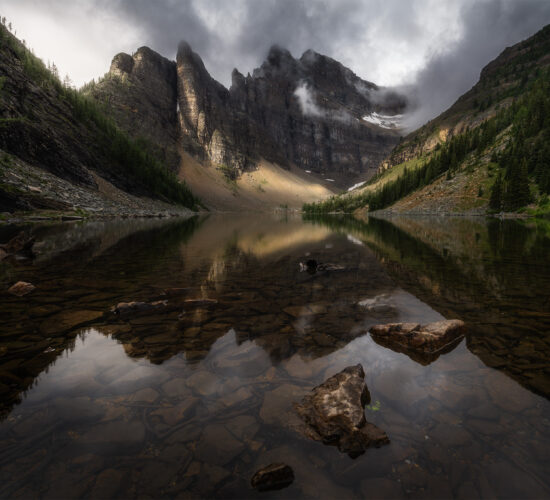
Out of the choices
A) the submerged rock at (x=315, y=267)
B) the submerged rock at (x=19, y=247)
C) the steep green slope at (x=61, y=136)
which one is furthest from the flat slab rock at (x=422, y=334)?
the steep green slope at (x=61, y=136)

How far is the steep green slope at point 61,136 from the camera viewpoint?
59344mm

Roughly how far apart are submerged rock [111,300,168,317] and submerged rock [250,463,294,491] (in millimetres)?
6321

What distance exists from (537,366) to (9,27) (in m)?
179

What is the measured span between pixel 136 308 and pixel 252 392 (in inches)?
211

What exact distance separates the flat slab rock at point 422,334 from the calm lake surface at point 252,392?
286 millimetres

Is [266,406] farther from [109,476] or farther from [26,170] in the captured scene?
[26,170]

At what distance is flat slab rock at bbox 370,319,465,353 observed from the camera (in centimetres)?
640

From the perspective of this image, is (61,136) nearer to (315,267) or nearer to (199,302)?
(315,267)

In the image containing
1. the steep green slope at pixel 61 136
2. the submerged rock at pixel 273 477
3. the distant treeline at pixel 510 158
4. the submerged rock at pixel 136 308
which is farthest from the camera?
the distant treeline at pixel 510 158

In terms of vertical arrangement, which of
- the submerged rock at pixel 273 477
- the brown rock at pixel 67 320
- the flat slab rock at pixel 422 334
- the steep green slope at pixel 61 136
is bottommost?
the brown rock at pixel 67 320

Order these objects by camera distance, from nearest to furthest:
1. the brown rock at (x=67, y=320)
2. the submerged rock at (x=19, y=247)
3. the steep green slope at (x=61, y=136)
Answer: the brown rock at (x=67, y=320) → the submerged rock at (x=19, y=247) → the steep green slope at (x=61, y=136)

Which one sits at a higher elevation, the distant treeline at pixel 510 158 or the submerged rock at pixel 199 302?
the distant treeline at pixel 510 158

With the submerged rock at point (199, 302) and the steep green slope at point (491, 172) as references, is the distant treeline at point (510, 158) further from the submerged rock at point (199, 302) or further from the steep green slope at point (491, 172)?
the submerged rock at point (199, 302)

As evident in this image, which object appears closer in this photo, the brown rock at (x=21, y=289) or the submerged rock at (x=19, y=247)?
the brown rock at (x=21, y=289)
